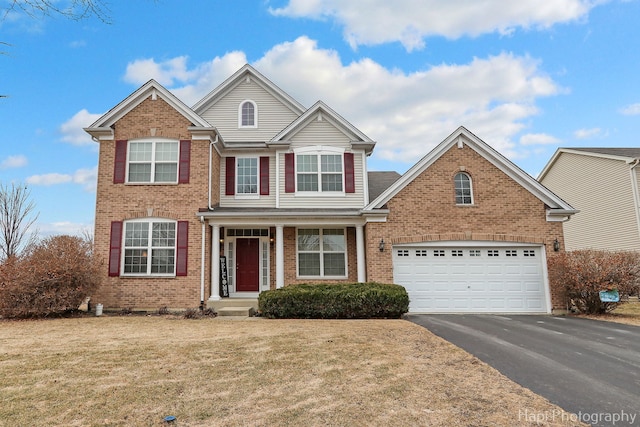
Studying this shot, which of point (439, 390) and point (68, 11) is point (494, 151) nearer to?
point (439, 390)

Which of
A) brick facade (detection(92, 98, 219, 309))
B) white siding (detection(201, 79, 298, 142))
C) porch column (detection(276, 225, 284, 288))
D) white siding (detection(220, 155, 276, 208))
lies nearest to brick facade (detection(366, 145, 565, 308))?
porch column (detection(276, 225, 284, 288))

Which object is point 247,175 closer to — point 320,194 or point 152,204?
point 320,194

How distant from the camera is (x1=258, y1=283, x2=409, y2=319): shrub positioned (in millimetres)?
10984

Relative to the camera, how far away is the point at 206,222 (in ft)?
44.0

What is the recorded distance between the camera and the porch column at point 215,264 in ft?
43.0

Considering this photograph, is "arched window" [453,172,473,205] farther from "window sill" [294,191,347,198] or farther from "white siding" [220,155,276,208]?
"white siding" [220,155,276,208]

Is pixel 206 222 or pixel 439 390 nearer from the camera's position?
pixel 439 390

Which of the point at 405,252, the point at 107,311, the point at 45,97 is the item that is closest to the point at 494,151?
the point at 405,252

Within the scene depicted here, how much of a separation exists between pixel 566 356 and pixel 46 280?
526 inches

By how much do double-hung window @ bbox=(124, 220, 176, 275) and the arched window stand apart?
10.3 m

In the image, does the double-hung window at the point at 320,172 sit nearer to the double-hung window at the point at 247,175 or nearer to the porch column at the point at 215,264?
the double-hung window at the point at 247,175

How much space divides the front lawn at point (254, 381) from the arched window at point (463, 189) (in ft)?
21.0

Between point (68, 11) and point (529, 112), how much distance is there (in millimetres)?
21207

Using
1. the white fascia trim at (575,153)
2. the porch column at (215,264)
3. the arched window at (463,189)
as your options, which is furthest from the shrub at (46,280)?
the white fascia trim at (575,153)
